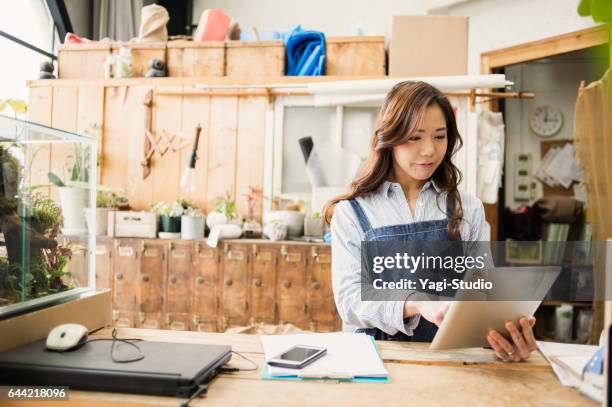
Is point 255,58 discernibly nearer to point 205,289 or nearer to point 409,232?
point 205,289

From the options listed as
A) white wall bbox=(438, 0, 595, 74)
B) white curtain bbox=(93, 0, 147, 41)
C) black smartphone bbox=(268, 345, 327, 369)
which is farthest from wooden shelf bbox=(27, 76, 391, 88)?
black smartphone bbox=(268, 345, 327, 369)

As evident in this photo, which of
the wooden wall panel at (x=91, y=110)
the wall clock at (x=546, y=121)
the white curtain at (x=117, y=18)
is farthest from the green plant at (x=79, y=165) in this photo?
the wall clock at (x=546, y=121)

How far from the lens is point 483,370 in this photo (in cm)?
108

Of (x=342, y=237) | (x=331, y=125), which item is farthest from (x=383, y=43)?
(x=342, y=237)

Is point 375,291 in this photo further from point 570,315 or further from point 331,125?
point 570,315

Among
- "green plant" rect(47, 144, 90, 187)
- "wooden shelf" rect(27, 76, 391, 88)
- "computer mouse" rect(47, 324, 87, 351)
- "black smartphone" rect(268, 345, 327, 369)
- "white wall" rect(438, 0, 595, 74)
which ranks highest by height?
"white wall" rect(438, 0, 595, 74)

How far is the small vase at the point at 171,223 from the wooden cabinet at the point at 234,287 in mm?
430

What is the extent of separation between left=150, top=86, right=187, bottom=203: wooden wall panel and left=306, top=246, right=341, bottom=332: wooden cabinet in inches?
50.9

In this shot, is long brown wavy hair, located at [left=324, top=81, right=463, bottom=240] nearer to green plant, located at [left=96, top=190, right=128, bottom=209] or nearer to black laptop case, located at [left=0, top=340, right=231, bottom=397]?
black laptop case, located at [left=0, top=340, right=231, bottom=397]

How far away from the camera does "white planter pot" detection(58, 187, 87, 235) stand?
1362 millimetres

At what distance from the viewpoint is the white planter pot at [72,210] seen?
53.6 inches

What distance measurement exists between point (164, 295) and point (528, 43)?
3473mm

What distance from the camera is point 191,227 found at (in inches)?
126

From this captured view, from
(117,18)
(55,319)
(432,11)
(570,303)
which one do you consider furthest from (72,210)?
(570,303)
